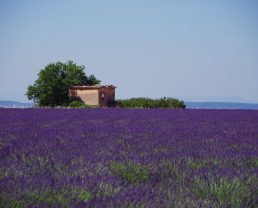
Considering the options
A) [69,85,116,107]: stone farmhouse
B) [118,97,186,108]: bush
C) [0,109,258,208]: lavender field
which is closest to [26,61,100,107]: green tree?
[69,85,116,107]: stone farmhouse

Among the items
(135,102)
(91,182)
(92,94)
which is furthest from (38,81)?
→ (91,182)

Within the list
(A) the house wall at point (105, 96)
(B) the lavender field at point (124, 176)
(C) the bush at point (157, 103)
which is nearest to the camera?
(B) the lavender field at point (124, 176)

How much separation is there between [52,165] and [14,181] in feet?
3.19

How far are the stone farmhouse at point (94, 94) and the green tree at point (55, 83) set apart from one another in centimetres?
101

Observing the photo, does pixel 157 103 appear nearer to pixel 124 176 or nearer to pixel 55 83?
pixel 55 83

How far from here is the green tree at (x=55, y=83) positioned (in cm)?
3944

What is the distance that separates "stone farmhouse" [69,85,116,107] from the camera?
123 feet

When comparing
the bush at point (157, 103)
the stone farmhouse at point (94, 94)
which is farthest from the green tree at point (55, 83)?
the bush at point (157, 103)

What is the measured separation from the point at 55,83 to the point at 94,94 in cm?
399

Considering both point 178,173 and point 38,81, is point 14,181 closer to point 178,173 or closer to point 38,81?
point 178,173

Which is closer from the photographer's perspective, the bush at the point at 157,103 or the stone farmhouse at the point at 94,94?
the bush at the point at 157,103

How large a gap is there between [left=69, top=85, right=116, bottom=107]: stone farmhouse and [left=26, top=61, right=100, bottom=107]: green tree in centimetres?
101

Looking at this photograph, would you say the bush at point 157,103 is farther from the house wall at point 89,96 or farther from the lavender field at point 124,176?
the lavender field at point 124,176

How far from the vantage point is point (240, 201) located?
3369mm
